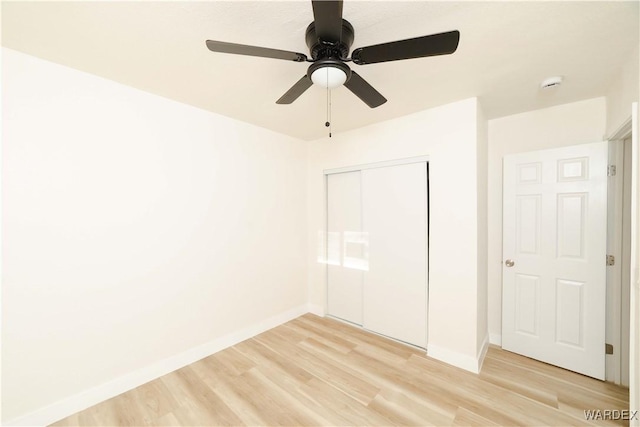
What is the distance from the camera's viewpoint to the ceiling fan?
111 centimetres

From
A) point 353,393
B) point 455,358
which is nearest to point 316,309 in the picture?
point 353,393

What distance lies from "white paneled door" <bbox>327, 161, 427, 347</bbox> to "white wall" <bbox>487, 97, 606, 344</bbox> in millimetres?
836

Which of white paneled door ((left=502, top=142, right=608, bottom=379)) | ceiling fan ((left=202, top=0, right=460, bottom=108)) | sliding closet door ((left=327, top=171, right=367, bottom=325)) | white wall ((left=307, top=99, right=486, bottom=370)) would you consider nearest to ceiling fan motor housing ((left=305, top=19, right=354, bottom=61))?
ceiling fan ((left=202, top=0, right=460, bottom=108))

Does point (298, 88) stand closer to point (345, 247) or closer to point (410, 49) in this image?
point (410, 49)

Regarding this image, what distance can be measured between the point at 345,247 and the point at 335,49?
2471mm

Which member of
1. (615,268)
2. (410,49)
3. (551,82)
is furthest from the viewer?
(615,268)

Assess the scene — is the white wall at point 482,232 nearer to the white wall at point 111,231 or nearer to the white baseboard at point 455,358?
the white baseboard at point 455,358

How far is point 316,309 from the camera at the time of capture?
3.68 meters

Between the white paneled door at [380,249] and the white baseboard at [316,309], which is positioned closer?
the white paneled door at [380,249]

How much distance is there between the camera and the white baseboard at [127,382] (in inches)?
68.1

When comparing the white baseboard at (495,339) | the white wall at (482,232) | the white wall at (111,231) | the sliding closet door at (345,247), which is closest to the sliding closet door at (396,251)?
the sliding closet door at (345,247)

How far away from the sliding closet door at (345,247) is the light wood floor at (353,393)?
2.40 ft

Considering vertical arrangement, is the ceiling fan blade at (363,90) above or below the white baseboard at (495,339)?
above

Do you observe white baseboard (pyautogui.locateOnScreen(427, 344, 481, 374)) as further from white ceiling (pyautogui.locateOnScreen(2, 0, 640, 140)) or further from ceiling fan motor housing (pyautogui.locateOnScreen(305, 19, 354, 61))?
ceiling fan motor housing (pyautogui.locateOnScreen(305, 19, 354, 61))
